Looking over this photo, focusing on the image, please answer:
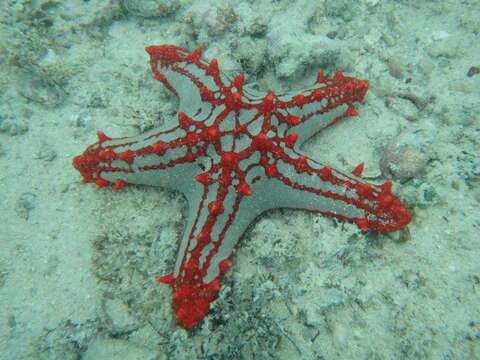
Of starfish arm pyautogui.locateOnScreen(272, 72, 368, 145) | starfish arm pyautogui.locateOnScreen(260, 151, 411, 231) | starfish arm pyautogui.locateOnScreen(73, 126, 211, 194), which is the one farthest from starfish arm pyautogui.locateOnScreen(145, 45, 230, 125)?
starfish arm pyautogui.locateOnScreen(260, 151, 411, 231)

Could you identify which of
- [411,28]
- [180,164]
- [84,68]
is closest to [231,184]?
[180,164]

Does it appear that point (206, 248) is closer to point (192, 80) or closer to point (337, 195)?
point (337, 195)

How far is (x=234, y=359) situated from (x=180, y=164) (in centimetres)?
256

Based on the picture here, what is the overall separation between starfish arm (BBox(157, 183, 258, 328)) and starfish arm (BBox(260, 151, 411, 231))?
537mm

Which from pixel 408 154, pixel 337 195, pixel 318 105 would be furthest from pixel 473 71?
pixel 337 195

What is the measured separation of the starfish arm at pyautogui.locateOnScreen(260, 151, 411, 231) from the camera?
13.0ft

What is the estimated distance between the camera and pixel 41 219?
4.68m

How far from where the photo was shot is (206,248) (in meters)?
3.79

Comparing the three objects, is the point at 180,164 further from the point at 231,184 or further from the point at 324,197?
the point at 324,197

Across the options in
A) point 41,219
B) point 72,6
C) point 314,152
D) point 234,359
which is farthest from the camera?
point 72,6

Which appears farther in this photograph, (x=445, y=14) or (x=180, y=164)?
(x=445, y=14)

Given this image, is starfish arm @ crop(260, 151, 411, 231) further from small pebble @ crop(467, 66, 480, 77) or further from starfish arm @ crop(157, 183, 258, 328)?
small pebble @ crop(467, 66, 480, 77)

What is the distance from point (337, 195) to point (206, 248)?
185cm

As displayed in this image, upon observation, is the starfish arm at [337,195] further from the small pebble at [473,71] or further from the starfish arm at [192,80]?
the small pebble at [473,71]
